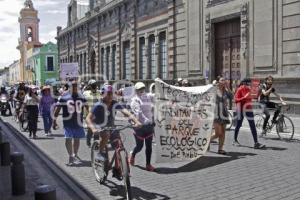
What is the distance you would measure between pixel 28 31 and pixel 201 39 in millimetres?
84253

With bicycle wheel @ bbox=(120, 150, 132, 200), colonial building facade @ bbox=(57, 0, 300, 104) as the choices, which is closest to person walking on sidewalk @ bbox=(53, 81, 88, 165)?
bicycle wheel @ bbox=(120, 150, 132, 200)

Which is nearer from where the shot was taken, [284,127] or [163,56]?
[284,127]

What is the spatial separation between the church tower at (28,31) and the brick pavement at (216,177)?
90175 millimetres

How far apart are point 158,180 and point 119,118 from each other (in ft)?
25.9

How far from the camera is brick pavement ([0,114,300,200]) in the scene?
7375 millimetres

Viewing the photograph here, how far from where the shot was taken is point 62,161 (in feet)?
35.1

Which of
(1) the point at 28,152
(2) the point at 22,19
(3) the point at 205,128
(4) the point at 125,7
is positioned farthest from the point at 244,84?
(2) the point at 22,19

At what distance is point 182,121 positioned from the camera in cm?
1026

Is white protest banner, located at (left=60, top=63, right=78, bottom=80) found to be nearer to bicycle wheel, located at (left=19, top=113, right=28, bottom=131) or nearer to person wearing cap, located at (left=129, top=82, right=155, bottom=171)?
bicycle wheel, located at (left=19, top=113, right=28, bottom=131)

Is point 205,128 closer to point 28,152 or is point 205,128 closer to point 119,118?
point 28,152

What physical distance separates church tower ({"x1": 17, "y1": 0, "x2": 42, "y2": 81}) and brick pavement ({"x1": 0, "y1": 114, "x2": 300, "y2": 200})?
296 ft

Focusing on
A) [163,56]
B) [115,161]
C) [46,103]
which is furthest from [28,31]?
[115,161]

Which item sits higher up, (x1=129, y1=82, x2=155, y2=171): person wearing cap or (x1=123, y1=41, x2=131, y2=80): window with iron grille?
(x1=123, y1=41, x2=131, y2=80): window with iron grille

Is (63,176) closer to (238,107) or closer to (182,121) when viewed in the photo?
(182,121)
